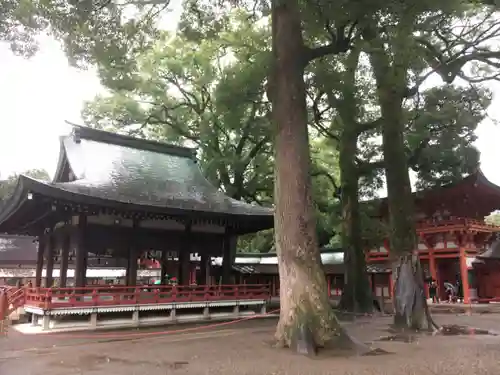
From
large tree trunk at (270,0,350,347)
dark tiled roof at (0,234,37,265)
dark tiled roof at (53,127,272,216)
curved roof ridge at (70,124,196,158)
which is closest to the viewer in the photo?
large tree trunk at (270,0,350,347)

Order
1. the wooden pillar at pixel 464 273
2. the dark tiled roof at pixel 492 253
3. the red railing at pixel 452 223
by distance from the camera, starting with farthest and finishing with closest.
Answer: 1. the dark tiled roof at pixel 492 253
2. the wooden pillar at pixel 464 273
3. the red railing at pixel 452 223

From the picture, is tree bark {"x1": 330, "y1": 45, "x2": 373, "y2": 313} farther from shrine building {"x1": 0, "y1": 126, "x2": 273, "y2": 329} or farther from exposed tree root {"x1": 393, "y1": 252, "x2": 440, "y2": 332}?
exposed tree root {"x1": 393, "y1": 252, "x2": 440, "y2": 332}

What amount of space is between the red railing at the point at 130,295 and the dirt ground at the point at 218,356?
1.19 meters

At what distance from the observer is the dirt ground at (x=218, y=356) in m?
7.48

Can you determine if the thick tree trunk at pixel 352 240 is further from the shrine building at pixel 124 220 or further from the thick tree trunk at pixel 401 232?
the shrine building at pixel 124 220

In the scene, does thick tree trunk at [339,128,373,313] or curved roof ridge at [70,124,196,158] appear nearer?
curved roof ridge at [70,124,196,158]

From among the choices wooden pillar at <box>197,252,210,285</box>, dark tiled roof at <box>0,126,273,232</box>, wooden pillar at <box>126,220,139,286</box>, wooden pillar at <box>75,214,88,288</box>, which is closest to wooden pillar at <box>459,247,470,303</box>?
dark tiled roof at <box>0,126,273,232</box>

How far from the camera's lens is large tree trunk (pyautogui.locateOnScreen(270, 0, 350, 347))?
9.32 metres

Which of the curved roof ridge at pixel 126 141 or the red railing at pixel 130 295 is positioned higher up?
the curved roof ridge at pixel 126 141

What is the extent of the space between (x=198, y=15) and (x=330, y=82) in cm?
500

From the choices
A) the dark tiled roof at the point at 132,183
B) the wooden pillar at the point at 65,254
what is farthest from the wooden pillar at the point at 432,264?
the wooden pillar at the point at 65,254

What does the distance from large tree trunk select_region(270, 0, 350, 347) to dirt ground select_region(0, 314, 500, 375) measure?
2.76 ft

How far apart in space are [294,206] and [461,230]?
17.2 metres

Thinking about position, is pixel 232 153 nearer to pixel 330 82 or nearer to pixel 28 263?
pixel 330 82
